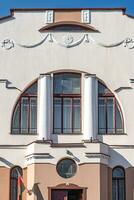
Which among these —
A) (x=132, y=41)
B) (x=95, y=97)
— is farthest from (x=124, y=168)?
(x=132, y=41)

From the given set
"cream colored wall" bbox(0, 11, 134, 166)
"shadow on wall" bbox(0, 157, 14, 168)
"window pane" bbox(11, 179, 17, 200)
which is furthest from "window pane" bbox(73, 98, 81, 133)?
"window pane" bbox(11, 179, 17, 200)

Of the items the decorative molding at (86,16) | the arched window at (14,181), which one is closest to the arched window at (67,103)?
the arched window at (14,181)

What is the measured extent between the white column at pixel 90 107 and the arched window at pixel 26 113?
2.35 meters

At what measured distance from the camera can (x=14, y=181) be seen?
33344 mm

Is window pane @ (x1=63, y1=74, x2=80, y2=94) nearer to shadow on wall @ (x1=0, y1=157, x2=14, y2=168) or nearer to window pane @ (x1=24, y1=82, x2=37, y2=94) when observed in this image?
window pane @ (x1=24, y1=82, x2=37, y2=94)

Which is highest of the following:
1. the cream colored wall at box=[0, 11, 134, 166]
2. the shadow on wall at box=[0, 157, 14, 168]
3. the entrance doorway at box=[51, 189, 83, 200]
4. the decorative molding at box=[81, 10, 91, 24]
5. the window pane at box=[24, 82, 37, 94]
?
the decorative molding at box=[81, 10, 91, 24]

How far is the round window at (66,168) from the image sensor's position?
32.4 m

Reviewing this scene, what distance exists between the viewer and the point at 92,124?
33.5 meters

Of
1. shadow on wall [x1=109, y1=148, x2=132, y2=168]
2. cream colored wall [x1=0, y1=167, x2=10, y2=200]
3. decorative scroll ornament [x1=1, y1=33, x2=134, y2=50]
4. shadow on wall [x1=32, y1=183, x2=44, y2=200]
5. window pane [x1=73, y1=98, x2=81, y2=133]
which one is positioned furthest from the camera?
decorative scroll ornament [x1=1, y1=33, x2=134, y2=50]

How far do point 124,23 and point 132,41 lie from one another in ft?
3.12

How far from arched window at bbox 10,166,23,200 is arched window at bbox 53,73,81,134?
2479 millimetres

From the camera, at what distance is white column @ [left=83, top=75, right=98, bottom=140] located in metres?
33.5

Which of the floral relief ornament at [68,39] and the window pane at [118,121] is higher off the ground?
the floral relief ornament at [68,39]

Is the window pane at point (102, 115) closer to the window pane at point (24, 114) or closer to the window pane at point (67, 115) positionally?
the window pane at point (67, 115)
